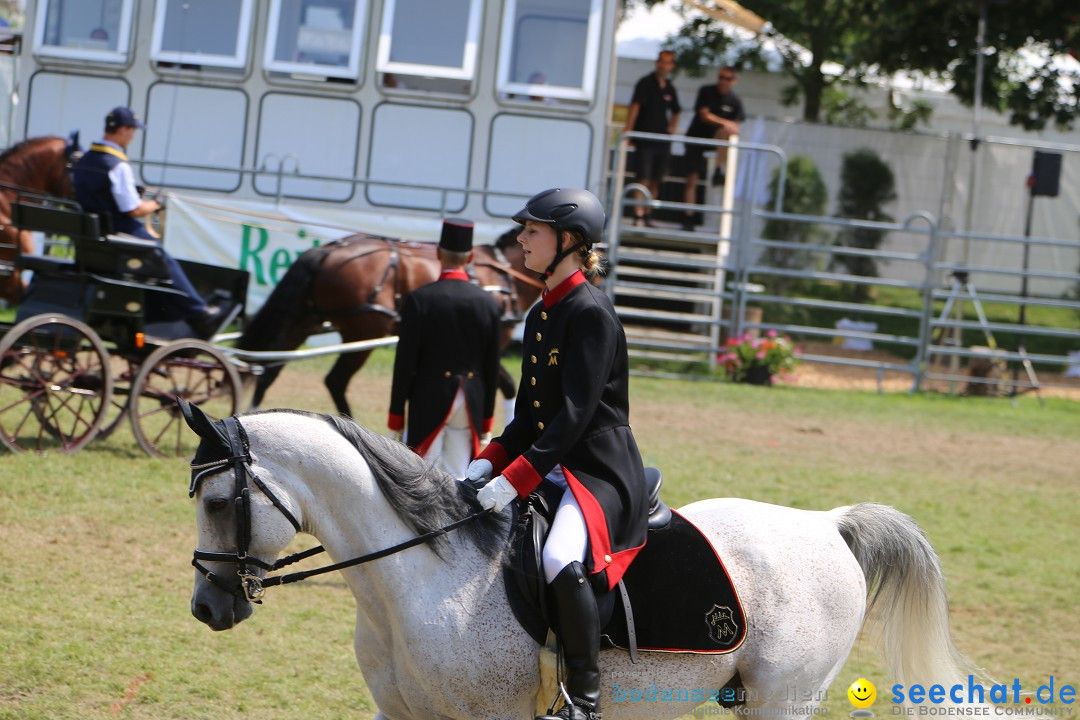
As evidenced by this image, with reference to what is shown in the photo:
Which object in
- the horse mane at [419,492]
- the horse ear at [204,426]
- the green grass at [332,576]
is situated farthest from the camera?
the green grass at [332,576]

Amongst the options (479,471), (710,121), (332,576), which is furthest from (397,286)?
(710,121)

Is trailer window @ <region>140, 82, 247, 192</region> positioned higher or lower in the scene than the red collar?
higher

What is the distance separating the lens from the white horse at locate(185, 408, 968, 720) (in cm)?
319

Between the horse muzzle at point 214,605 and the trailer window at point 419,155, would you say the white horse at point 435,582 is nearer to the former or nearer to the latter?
the horse muzzle at point 214,605

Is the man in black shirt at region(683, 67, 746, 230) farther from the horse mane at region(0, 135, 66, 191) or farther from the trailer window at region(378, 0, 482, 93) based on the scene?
the horse mane at region(0, 135, 66, 191)

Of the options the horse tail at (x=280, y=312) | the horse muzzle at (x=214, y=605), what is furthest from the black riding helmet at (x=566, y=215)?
the horse tail at (x=280, y=312)

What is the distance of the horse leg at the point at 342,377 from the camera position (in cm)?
927

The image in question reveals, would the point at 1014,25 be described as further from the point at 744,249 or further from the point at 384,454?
the point at 384,454

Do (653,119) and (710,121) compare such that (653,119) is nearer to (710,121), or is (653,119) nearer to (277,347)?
(710,121)

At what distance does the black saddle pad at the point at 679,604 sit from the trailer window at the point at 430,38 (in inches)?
441

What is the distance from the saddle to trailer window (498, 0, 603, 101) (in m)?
11.0

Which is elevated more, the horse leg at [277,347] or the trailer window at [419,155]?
the trailer window at [419,155]

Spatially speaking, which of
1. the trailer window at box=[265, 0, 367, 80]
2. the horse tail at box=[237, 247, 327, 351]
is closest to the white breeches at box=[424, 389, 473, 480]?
the horse tail at box=[237, 247, 327, 351]

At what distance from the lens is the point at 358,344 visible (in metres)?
8.99
